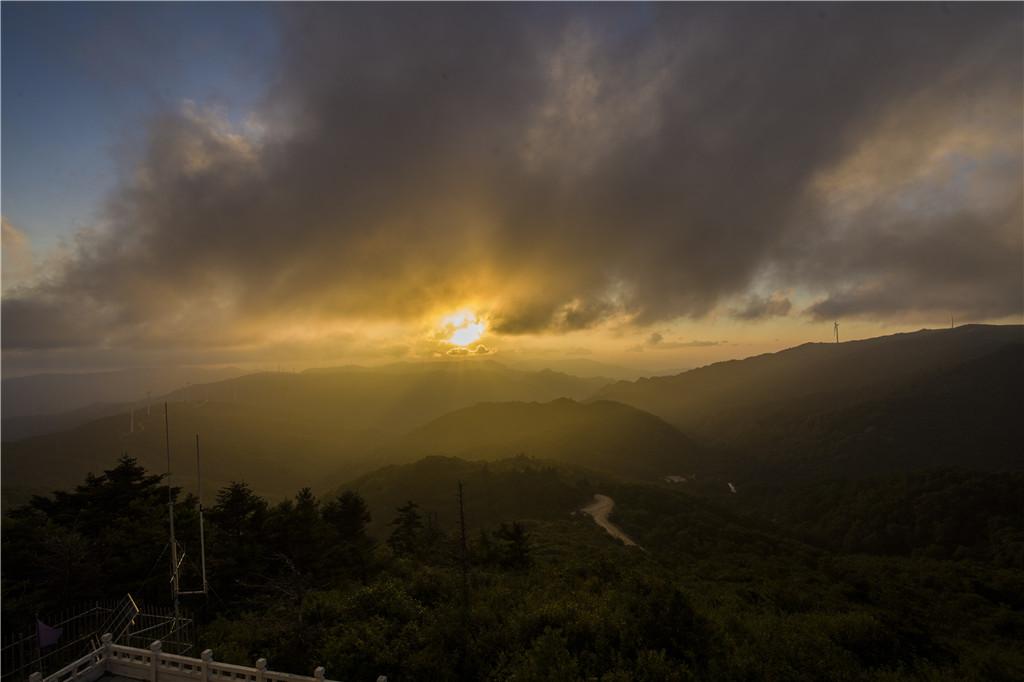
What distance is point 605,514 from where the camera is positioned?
99.3m

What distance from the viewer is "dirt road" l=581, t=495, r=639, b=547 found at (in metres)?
84.0

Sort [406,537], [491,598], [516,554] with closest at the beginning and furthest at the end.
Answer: [491,598], [516,554], [406,537]

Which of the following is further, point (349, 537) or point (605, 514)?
point (605, 514)

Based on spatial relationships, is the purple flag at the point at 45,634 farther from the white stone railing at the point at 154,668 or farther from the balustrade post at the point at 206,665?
the balustrade post at the point at 206,665

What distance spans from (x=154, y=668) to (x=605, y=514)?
9148 centimetres

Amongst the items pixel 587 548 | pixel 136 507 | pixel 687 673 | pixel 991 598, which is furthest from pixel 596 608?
pixel 991 598

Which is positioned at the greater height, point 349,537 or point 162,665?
point 162,665

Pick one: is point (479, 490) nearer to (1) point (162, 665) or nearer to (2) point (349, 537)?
(2) point (349, 537)

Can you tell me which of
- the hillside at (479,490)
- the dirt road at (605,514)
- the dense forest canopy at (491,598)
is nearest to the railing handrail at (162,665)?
the dense forest canopy at (491,598)

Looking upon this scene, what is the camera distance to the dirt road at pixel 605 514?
275ft

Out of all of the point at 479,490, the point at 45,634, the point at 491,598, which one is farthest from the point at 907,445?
the point at 45,634

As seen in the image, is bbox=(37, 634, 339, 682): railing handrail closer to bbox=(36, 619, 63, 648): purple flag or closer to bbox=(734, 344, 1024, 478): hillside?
bbox=(36, 619, 63, 648): purple flag

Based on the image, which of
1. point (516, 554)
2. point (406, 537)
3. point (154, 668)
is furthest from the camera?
point (406, 537)

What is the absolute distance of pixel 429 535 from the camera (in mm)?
51344
